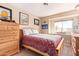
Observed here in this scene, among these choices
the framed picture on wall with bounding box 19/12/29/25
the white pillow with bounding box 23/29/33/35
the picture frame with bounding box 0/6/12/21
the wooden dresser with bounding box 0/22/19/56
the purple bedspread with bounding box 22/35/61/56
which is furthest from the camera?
the white pillow with bounding box 23/29/33/35

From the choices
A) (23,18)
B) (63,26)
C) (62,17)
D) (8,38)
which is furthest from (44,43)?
(23,18)

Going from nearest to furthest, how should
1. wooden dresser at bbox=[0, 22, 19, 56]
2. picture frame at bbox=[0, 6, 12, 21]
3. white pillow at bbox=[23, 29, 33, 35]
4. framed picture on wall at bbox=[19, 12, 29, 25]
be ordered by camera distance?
wooden dresser at bbox=[0, 22, 19, 56]
picture frame at bbox=[0, 6, 12, 21]
framed picture on wall at bbox=[19, 12, 29, 25]
white pillow at bbox=[23, 29, 33, 35]

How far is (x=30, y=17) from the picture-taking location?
110 inches

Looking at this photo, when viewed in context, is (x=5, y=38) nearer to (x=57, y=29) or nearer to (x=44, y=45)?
(x=44, y=45)

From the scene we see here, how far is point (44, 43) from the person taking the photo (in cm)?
182

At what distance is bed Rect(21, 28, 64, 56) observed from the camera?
163 cm

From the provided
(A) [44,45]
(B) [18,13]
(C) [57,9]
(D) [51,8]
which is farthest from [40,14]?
(A) [44,45]

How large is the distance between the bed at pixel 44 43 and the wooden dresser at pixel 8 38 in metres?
0.50

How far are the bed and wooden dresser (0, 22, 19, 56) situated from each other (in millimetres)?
497

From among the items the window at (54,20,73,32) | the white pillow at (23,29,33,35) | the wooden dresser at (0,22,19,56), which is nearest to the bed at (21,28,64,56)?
the white pillow at (23,29,33,35)

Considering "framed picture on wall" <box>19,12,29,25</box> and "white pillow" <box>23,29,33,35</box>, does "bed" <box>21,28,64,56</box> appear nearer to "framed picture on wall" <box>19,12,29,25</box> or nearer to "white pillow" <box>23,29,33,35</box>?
"white pillow" <box>23,29,33,35</box>

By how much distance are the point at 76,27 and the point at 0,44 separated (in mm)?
1772

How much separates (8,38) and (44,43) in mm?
928

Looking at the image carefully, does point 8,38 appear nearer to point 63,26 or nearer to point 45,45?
point 45,45
